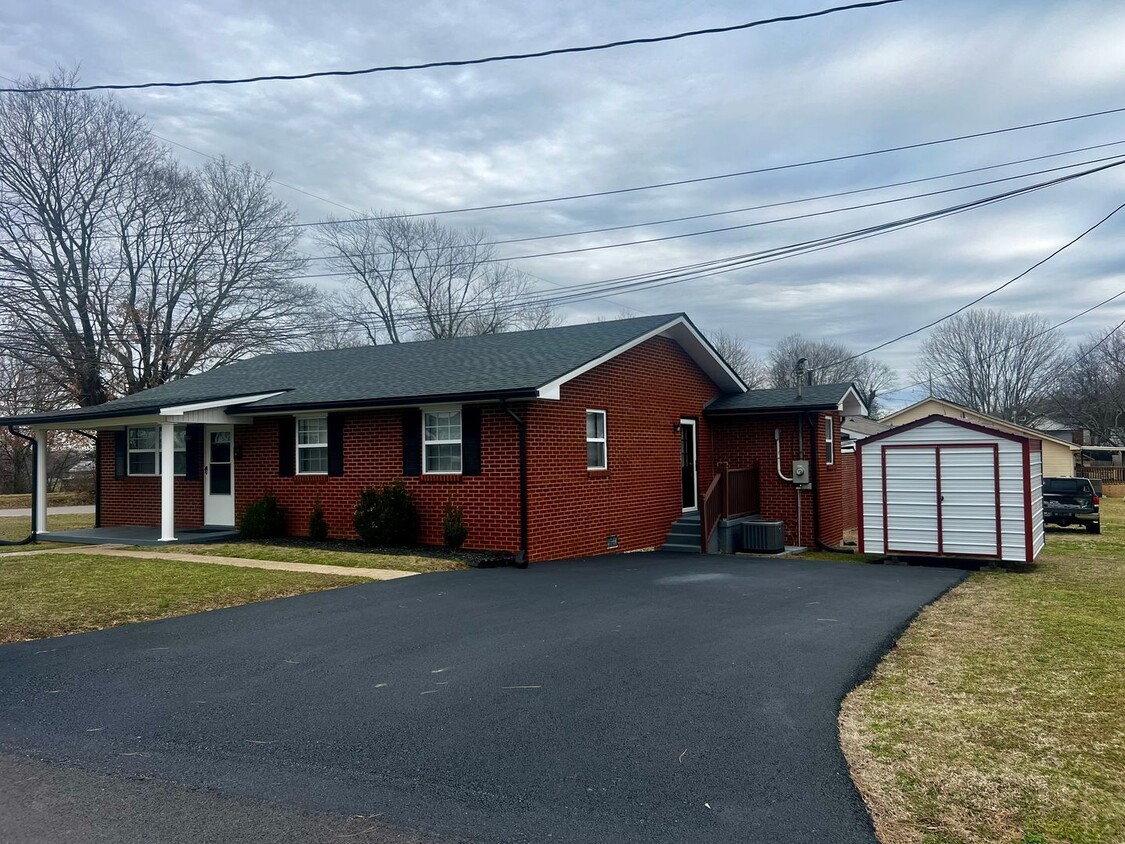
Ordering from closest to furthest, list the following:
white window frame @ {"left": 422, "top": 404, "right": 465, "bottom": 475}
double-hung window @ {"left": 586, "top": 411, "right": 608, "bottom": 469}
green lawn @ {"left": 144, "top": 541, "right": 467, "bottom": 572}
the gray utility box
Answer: green lawn @ {"left": 144, "top": 541, "right": 467, "bottom": 572}
white window frame @ {"left": 422, "top": 404, "right": 465, "bottom": 475}
double-hung window @ {"left": 586, "top": 411, "right": 608, "bottom": 469}
the gray utility box

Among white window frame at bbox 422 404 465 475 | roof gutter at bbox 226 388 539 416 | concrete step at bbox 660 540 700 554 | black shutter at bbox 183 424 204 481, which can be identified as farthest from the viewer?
black shutter at bbox 183 424 204 481

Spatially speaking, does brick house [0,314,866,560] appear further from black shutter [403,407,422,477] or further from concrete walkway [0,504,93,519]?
concrete walkway [0,504,93,519]

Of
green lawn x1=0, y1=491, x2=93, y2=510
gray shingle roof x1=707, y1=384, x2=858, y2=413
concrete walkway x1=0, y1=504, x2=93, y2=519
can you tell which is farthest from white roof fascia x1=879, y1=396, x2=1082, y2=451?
green lawn x1=0, y1=491, x2=93, y2=510

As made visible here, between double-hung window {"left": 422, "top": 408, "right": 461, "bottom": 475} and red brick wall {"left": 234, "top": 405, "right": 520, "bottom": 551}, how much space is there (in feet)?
0.61

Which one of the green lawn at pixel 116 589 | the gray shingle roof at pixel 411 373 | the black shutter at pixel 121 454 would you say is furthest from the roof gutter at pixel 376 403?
the black shutter at pixel 121 454

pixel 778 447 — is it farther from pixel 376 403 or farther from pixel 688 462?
pixel 376 403

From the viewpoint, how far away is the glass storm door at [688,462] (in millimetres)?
18438

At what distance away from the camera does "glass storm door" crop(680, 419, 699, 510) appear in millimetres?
18438

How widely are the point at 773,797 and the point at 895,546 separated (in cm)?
1182

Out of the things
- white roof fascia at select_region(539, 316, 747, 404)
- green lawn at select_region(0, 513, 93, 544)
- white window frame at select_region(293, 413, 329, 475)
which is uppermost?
white roof fascia at select_region(539, 316, 747, 404)

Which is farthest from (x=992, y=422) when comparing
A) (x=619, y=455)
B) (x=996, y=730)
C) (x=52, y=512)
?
(x=52, y=512)

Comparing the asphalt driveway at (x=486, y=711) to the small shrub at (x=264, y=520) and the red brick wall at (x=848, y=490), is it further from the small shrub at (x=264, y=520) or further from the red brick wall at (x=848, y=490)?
the red brick wall at (x=848, y=490)

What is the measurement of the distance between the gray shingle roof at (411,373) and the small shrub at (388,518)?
1.65 m

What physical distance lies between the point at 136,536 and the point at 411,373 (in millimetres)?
6314
